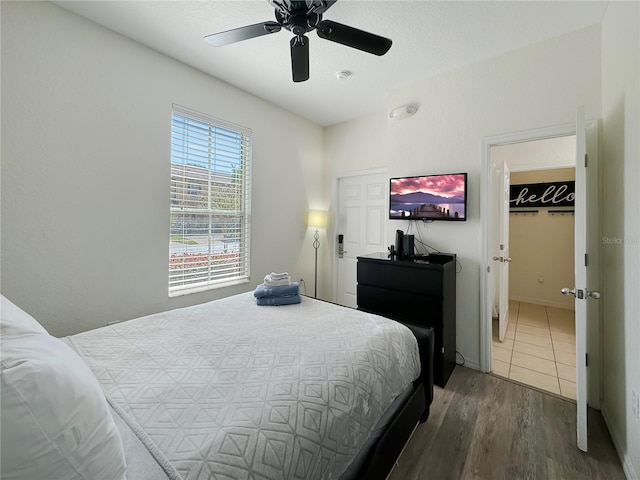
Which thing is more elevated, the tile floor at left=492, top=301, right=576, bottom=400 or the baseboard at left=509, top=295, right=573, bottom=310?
the baseboard at left=509, top=295, right=573, bottom=310

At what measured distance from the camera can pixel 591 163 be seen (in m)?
1.90

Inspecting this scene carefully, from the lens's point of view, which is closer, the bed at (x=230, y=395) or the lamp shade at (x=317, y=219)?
the bed at (x=230, y=395)

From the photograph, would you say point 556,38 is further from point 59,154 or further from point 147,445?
point 59,154

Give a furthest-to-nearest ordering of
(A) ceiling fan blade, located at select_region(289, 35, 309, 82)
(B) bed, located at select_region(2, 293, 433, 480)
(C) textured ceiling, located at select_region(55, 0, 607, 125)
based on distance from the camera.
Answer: (C) textured ceiling, located at select_region(55, 0, 607, 125)
(A) ceiling fan blade, located at select_region(289, 35, 309, 82)
(B) bed, located at select_region(2, 293, 433, 480)

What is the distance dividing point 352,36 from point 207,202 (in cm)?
200

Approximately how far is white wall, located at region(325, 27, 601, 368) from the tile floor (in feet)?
1.33

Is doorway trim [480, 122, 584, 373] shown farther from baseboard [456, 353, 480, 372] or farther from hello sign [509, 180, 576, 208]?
hello sign [509, 180, 576, 208]

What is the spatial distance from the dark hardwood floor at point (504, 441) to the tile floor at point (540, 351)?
243mm

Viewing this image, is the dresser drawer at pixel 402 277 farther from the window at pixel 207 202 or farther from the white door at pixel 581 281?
the window at pixel 207 202

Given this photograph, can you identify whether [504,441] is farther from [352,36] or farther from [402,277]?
[352,36]

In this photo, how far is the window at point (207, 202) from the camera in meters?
2.62

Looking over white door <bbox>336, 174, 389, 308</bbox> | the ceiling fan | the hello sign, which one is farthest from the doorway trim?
the hello sign

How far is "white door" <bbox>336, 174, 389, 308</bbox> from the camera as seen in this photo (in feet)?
11.9

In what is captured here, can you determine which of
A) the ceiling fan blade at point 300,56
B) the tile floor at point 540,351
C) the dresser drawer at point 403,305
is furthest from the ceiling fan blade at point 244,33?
the tile floor at point 540,351
